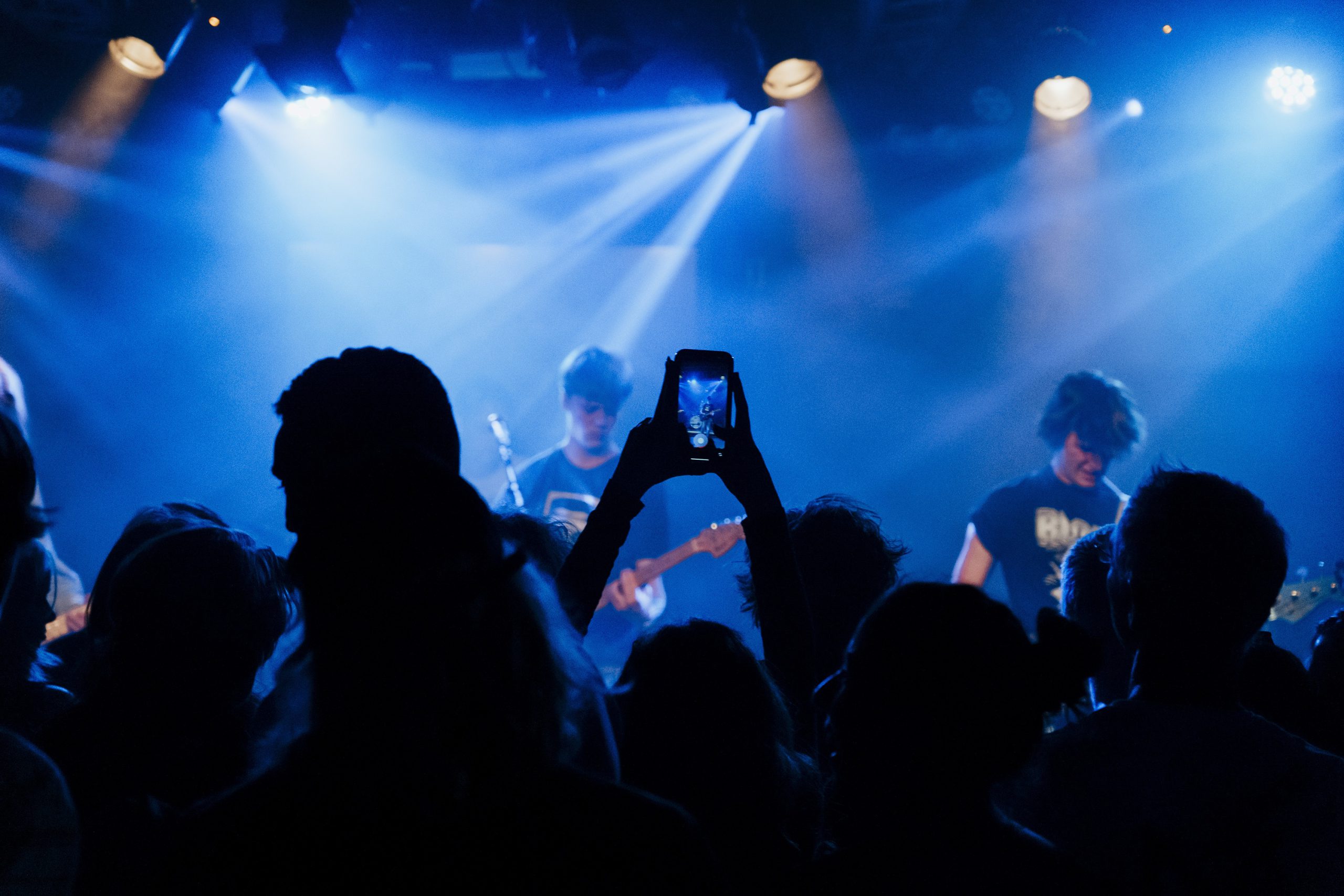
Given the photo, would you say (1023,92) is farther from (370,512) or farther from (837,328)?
(370,512)

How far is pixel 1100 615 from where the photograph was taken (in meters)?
1.74

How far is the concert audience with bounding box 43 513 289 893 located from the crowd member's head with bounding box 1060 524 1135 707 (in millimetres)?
1620

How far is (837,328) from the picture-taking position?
6199 mm

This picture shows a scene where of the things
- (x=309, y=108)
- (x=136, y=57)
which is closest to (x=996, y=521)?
A: (x=309, y=108)

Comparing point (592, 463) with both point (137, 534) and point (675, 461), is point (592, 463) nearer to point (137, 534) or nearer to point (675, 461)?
point (137, 534)

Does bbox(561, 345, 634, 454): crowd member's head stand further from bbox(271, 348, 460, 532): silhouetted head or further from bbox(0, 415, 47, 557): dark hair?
bbox(0, 415, 47, 557): dark hair

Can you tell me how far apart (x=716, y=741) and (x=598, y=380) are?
3.75m

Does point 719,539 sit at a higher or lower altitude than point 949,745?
higher

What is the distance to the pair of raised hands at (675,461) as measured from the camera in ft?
5.25

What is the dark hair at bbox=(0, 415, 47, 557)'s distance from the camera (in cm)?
103

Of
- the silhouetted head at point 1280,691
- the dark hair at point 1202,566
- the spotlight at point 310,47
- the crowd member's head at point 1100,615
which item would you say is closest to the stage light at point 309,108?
the spotlight at point 310,47

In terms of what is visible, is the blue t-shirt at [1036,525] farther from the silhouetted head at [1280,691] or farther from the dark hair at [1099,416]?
the silhouetted head at [1280,691]

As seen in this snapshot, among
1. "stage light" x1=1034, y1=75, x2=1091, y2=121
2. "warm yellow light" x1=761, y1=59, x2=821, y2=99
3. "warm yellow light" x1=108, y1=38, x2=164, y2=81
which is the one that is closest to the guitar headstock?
"warm yellow light" x1=761, y1=59, x2=821, y2=99

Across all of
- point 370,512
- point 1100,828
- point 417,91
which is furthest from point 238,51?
point 1100,828
